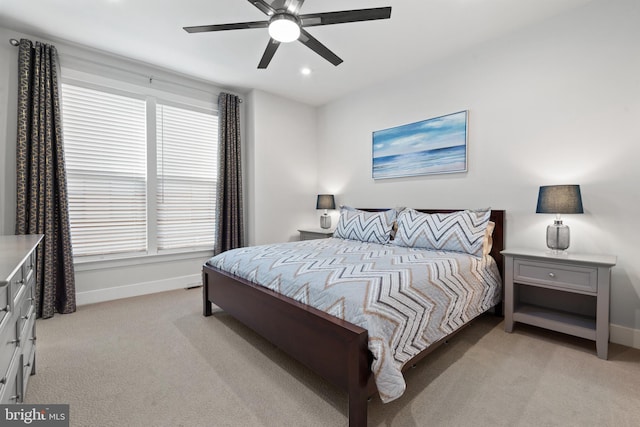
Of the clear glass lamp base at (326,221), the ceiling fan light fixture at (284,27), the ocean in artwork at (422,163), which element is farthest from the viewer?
the clear glass lamp base at (326,221)

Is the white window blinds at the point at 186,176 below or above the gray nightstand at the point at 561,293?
above

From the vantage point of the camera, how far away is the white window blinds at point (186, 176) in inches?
147

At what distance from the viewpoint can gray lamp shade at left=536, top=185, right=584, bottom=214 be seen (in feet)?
7.47

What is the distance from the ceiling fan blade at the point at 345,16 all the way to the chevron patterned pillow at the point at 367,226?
6.69 feet

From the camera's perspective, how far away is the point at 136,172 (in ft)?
11.6

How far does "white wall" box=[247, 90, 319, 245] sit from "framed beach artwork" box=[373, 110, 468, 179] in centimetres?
131

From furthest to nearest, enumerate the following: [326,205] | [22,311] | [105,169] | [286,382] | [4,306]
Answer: [326,205]
[105,169]
[286,382]
[22,311]
[4,306]

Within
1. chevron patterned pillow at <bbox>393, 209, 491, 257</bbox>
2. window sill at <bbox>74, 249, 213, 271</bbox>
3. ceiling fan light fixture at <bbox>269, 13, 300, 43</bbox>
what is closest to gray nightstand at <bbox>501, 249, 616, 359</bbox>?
chevron patterned pillow at <bbox>393, 209, 491, 257</bbox>

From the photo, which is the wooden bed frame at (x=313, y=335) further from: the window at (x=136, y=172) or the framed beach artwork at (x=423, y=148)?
the framed beach artwork at (x=423, y=148)

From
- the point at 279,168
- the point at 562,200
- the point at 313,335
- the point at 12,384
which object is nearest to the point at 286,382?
the point at 313,335

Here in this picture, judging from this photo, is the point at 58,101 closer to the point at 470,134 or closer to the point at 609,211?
the point at 470,134

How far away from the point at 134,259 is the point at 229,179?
1538mm

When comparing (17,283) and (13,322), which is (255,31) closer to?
(17,283)

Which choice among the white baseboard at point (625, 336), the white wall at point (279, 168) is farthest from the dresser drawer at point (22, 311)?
the white baseboard at point (625, 336)
